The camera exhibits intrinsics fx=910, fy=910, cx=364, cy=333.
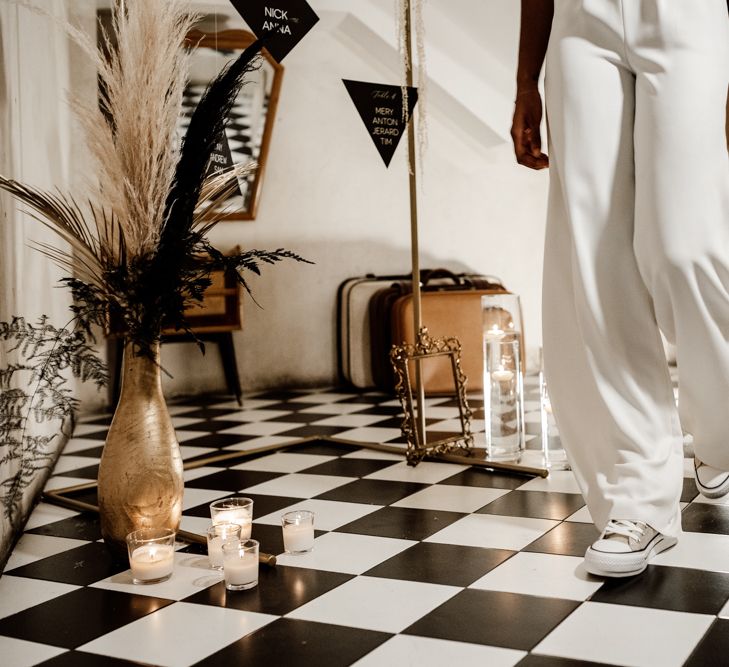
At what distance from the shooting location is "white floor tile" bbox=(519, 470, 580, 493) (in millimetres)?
2306

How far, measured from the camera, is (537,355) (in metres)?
5.06

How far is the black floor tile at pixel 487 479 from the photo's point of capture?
7.82 ft

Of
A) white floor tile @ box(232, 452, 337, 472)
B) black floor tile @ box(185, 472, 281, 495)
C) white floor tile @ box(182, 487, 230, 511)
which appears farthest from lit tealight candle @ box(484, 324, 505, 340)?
white floor tile @ box(182, 487, 230, 511)

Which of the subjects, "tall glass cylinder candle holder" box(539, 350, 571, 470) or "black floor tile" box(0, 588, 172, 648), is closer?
"black floor tile" box(0, 588, 172, 648)

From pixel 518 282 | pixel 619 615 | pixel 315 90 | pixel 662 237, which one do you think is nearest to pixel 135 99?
pixel 662 237

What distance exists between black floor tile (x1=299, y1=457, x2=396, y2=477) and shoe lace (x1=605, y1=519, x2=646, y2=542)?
105cm

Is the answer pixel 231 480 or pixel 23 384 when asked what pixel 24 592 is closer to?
pixel 23 384

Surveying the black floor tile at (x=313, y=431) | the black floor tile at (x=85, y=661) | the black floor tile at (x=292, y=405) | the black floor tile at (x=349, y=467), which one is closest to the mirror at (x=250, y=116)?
the black floor tile at (x=292, y=405)

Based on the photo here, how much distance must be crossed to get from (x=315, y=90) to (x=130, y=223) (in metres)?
3.22

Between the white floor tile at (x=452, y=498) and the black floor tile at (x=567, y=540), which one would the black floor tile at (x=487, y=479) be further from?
the black floor tile at (x=567, y=540)

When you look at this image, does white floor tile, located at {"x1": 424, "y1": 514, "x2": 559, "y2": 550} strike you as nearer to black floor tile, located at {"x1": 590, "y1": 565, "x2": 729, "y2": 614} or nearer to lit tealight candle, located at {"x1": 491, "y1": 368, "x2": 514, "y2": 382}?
black floor tile, located at {"x1": 590, "y1": 565, "x2": 729, "y2": 614}

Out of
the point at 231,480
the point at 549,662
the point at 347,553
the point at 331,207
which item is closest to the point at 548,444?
the point at 231,480

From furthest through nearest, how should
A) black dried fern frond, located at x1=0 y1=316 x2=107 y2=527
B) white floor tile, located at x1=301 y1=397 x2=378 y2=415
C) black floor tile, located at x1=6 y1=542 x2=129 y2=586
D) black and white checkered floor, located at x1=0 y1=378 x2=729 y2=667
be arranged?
white floor tile, located at x1=301 y1=397 x2=378 y2=415
black dried fern frond, located at x1=0 y1=316 x2=107 y2=527
black floor tile, located at x1=6 y1=542 x2=129 y2=586
black and white checkered floor, located at x1=0 y1=378 x2=729 y2=667

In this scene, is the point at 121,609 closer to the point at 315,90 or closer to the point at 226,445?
the point at 226,445
